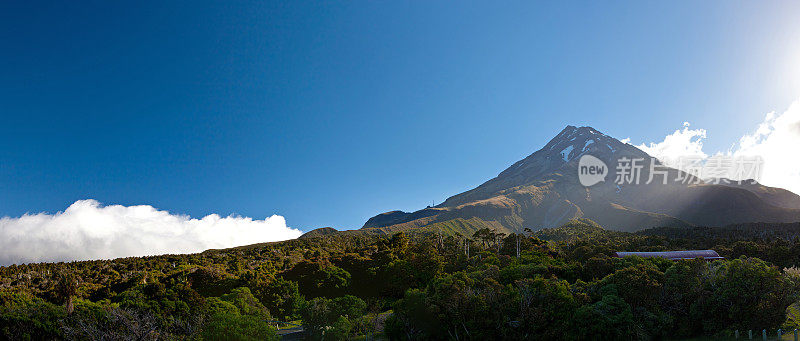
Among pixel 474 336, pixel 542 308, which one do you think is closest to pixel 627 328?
pixel 542 308

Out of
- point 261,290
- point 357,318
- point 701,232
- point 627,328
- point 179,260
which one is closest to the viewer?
point 627,328

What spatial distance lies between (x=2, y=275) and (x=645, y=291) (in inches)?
3365

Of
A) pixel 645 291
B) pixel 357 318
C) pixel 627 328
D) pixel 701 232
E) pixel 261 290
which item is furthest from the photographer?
pixel 701 232

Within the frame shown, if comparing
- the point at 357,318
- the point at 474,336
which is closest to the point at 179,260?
Answer: the point at 357,318

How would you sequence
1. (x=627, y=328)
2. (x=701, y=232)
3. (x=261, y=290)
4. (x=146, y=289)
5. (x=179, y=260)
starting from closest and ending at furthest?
(x=627, y=328) < (x=146, y=289) < (x=261, y=290) < (x=179, y=260) < (x=701, y=232)

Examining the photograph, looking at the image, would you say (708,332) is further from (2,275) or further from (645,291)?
(2,275)

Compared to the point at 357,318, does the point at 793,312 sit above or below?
below

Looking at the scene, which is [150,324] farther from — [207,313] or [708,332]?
[708,332]

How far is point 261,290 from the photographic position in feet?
184

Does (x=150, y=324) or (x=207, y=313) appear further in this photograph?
(x=207, y=313)

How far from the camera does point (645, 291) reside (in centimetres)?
3728

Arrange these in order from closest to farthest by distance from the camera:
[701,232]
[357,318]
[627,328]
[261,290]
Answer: [627,328], [357,318], [261,290], [701,232]

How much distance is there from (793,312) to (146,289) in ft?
243

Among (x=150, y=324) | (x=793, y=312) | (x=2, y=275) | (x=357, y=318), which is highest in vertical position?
(x=2, y=275)
